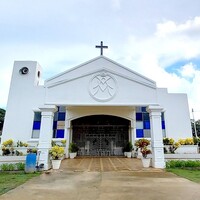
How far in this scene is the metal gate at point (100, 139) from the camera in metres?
13.4

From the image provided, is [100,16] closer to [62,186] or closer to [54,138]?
[62,186]

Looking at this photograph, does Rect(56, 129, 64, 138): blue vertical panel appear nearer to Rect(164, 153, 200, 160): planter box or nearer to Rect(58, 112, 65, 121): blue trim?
Rect(58, 112, 65, 121): blue trim

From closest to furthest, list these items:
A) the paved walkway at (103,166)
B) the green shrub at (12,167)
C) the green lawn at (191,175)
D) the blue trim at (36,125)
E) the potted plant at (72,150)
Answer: the green lawn at (191,175), the green shrub at (12,167), the paved walkway at (103,166), the blue trim at (36,125), the potted plant at (72,150)

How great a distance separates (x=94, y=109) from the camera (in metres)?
12.6

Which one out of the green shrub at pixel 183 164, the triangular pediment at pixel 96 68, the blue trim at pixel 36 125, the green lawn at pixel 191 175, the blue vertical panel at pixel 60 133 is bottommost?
the green lawn at pixel 191 175

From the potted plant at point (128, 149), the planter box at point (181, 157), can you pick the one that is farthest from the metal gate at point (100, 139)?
the planter box at point (181, 157)

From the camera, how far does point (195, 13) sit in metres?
7.23

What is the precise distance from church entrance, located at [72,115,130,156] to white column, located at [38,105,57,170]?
560cm

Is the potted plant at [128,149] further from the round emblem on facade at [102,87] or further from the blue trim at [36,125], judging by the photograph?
the blue trim at [36,125]

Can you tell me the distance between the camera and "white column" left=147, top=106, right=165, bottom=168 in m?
7.56

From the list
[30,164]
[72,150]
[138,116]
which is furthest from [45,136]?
[138,116]

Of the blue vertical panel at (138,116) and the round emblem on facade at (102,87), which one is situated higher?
the round emblem on facade at (102,87)

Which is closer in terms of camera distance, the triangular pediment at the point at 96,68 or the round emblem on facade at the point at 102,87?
the round emblem on facade at the point at 102,87

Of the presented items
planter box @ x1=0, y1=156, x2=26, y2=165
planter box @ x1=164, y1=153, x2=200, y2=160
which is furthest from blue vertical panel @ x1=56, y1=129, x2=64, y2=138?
planter box @ x1=164, y1=153, x2=200, y2=160
